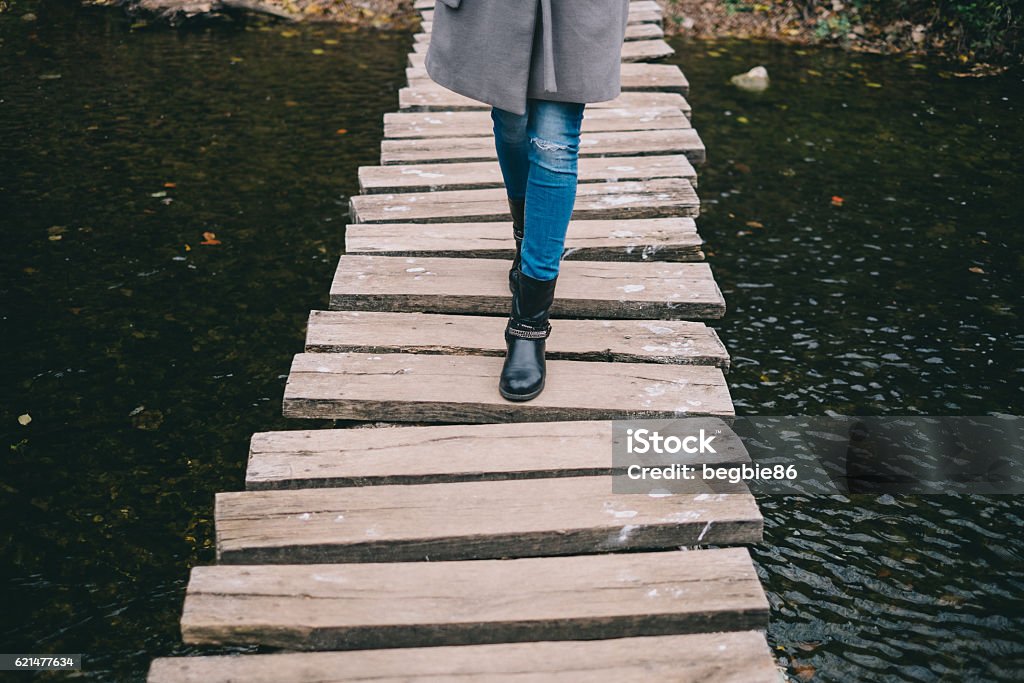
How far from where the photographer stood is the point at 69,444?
14.3 ft

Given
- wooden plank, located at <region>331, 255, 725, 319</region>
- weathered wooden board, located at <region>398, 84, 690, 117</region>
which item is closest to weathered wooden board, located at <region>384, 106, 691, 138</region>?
weathered wooden board, located at <region>398, 84, 690, 117</region>

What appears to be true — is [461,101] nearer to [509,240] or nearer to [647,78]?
[647,78]

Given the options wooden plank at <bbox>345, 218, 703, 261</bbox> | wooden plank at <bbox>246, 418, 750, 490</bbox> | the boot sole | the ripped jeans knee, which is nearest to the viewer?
wooden plank at <bbox>246, 418, 750, 490</bbox>

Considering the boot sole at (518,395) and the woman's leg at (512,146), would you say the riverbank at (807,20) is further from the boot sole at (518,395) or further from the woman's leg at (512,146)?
the boot sole at (518,395)

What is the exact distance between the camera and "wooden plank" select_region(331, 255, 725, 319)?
12.7 ft

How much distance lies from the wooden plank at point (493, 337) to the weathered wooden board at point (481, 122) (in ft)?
6.36

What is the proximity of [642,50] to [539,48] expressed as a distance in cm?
390

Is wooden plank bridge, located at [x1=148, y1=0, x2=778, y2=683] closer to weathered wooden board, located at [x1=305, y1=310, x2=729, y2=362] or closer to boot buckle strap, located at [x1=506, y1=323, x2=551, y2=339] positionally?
weathered wooden board, located at [x1=305, y1=310, x2=729, y2=362]

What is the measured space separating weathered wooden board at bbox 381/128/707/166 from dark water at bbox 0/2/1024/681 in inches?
34.3

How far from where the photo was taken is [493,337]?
367cm

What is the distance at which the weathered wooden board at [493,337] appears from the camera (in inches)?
142

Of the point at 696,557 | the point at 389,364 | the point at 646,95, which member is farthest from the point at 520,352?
Result: the point at 646,95

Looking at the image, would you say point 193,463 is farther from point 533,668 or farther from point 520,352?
point 533,668

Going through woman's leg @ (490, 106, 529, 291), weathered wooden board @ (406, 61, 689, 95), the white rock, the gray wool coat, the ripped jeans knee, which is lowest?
the white rock
